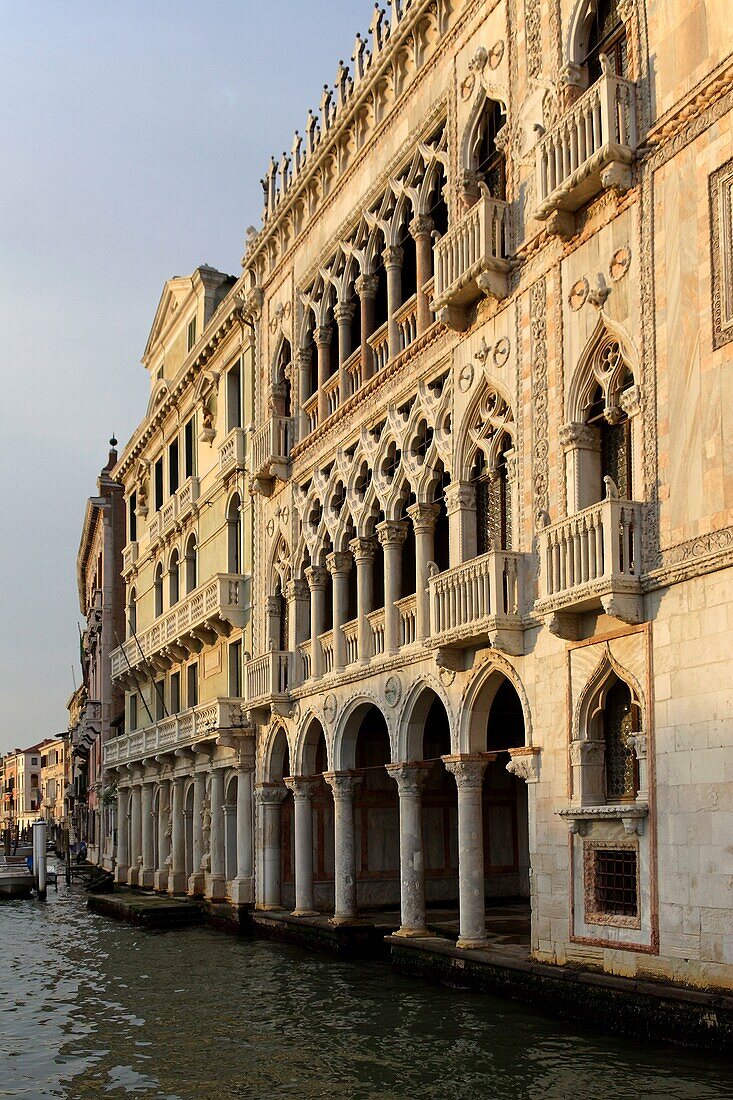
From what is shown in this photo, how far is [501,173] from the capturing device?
19094mm

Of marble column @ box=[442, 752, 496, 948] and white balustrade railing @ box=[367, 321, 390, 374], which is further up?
white balustrade railing @ box=[367, 321, 390, 374]

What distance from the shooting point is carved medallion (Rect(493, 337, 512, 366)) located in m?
18.0

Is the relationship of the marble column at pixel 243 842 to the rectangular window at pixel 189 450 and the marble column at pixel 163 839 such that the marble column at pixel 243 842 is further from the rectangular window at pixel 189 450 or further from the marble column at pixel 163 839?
the rectangular window at pixel 189 450

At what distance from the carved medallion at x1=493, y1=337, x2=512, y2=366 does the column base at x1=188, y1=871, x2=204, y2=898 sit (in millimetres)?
19330

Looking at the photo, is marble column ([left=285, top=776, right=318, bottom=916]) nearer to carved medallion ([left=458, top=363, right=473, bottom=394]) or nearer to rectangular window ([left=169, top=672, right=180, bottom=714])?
carved medallion ([left=458, top=363, right=473, bottom=394])

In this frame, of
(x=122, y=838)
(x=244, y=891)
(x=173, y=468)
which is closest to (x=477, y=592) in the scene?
(x=244, y=891)

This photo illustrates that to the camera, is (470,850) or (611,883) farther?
(470,850)

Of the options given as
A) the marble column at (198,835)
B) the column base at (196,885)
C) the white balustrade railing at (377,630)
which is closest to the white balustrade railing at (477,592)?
the white balustrade railing at (377,630)

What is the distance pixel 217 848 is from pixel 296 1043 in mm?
16414

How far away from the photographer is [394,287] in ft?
73.8

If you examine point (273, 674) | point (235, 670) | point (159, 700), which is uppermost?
point (235, 670)

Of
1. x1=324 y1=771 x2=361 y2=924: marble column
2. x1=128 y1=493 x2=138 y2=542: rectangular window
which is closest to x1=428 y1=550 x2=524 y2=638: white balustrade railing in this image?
x1=324 y1=771 x2=361 y2=924: marble column

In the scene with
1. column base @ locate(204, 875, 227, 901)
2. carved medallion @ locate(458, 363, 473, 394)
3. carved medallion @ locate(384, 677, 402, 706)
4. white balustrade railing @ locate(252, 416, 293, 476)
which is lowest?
column base @ locate(204, 875, 227, 901)

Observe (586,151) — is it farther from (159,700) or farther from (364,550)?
(159,700)
